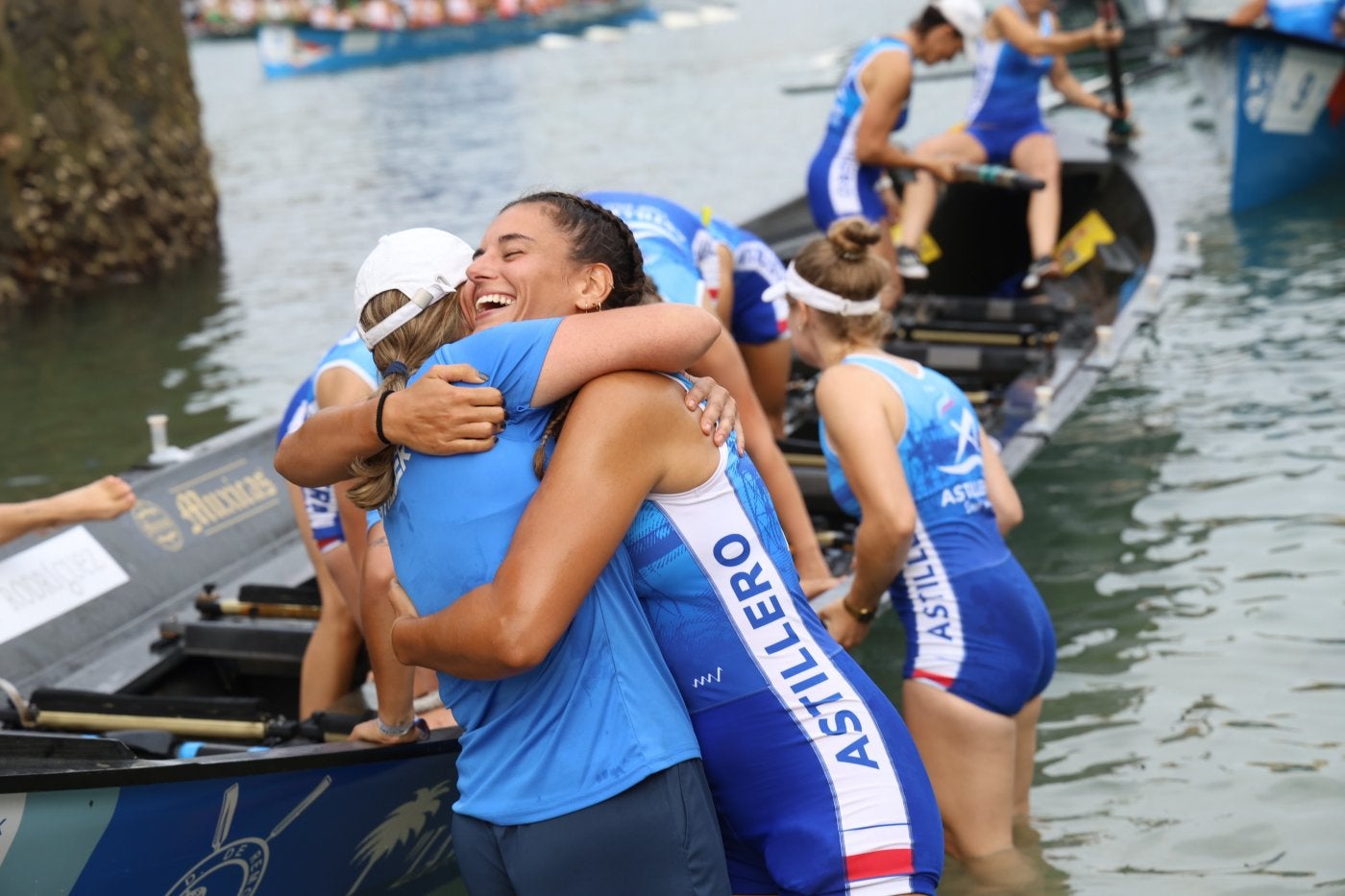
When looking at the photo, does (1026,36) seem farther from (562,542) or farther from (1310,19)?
(562,542)

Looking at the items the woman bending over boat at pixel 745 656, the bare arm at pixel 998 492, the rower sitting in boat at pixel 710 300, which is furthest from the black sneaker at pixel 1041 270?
the woman bending over boat at pixel 745 656

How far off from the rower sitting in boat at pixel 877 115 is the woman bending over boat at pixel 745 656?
5.01 metres

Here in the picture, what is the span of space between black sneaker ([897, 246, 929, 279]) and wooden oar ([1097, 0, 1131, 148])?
93.5 inches

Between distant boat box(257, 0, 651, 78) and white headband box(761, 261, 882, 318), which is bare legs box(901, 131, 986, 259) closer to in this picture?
white headband box(761, 261, 882, 318)

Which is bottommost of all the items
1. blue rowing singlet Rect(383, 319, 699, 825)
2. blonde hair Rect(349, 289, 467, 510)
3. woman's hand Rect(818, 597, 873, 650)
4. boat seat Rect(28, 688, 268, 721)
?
boat seat Rect(28, 688, 268, 721)

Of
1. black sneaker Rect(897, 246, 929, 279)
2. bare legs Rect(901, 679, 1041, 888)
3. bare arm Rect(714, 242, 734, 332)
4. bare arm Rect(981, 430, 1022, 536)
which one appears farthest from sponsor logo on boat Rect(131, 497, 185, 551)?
black sneaker Rect(897, 246, 929, 279)

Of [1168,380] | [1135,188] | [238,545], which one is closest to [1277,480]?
[1168,380]

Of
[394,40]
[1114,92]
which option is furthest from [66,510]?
[394,40]

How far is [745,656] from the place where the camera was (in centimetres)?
263

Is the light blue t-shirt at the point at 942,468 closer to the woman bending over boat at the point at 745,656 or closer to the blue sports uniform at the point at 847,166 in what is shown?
the woman bending over boat at the point at 745,656

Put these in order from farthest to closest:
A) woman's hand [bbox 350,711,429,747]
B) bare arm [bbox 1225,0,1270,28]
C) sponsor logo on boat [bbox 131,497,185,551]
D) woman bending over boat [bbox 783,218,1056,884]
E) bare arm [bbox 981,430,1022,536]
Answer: bare arm [bbox 1225,0,1270,28], sponsor logo on boat [bbox 131,497,185,551], bare arm [bbox 981,430,1022,536], woman bending over boat [bbox 783,218,1056,884], woman's hand [bbox 350,711,429,747]

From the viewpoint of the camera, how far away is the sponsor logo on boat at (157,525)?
5.89 metres

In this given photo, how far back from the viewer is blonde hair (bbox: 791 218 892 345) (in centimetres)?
416

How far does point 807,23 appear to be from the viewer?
44.4 m
